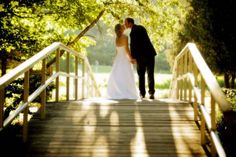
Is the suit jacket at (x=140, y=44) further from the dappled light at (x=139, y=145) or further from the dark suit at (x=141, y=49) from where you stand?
the dappled light at (x=139, y=145)

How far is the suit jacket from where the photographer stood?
9.36m

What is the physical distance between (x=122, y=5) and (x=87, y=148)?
35.1 feet

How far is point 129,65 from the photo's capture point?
417 inches

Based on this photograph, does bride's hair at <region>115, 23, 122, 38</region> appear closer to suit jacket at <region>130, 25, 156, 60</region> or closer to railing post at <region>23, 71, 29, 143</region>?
suit jacket at <region>130, 25, 156, 60</region>

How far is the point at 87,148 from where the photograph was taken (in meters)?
5.31

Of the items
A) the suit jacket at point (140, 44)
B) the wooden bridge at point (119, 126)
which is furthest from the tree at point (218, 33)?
the wooden bridge at point (119, 126)

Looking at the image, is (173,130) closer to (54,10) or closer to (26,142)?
(26,142)

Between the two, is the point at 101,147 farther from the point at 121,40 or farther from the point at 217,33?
the point at 217,33

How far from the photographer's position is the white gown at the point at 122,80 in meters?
10.5

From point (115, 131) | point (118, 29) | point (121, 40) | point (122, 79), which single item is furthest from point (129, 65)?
point (115, 131)

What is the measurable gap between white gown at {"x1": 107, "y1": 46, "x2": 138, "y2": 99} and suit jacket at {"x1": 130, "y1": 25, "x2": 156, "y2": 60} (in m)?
0.91

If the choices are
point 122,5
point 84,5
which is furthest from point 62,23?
point 122,5

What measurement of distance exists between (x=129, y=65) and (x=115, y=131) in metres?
4.71

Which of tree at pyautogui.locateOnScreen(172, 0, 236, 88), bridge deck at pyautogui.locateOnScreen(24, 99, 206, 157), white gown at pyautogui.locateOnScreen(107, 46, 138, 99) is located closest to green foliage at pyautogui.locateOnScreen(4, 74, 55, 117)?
white gown at pyautogui.locateOnScreen(107, 46, 138, 99)
